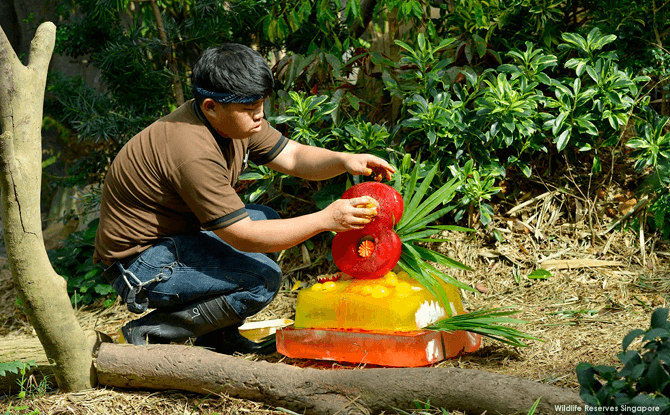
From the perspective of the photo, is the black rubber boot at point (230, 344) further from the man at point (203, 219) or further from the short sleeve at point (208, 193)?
the short sleeve at point (208, 193)

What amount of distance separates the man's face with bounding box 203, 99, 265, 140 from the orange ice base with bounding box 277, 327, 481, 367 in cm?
90

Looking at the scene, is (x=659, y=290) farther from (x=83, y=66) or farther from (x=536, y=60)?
(x=83, y=66)

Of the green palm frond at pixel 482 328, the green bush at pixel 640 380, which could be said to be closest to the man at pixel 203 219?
the green palm frond at pixel 482 328

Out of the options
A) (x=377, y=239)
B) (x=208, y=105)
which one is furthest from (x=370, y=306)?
(x=208, y=105)

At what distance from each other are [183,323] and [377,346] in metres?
0.87

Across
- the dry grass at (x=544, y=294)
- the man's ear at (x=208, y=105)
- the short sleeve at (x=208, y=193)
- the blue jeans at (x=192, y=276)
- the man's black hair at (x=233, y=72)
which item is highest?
the man's black hair at (x=233, y=72)

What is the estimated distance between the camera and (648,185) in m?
3.59

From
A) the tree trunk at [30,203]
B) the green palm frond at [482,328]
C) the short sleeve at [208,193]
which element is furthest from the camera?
the green palm frond at [482,328]

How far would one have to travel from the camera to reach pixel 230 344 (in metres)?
2.95

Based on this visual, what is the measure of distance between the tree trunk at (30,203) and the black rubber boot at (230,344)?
65 cm

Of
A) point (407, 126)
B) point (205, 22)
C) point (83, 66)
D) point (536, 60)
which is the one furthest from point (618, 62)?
point (83, 66)

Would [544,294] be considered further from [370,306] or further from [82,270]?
[82,270]

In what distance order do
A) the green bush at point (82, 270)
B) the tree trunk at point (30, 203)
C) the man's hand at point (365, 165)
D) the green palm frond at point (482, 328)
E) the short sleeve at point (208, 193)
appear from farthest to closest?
the green bush at point (82, 270)
the man's hand at point (365, 165)
the green palm frond at point (482, 328)
the short sleeve at point (208, 193)
the tree trunk at point (30, 203)

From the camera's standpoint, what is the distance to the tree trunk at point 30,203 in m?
2.21
